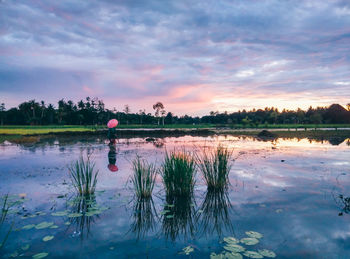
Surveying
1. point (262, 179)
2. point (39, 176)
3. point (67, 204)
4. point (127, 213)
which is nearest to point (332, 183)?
point (262, 179)

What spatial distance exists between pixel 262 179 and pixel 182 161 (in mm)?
4228

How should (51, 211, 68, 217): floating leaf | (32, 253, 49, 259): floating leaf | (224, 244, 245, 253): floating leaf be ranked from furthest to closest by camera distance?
(51, 211, 68, 217): floating leaf
(224, 244, 245, 253): floating leaf
(32, 253, 49, 259): floating leaf

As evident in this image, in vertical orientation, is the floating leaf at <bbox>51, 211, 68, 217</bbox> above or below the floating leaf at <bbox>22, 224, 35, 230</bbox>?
above

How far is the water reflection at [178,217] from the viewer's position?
5496mm

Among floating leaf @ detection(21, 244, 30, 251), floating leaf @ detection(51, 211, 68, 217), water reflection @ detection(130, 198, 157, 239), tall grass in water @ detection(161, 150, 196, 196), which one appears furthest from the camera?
tall grass in water @ detection(161, 150, 196, 196)

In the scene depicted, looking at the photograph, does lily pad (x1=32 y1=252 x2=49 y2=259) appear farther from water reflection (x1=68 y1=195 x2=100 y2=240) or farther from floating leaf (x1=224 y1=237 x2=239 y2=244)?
floating leaf (x1=224 y1=237 x2=239 y2=244)

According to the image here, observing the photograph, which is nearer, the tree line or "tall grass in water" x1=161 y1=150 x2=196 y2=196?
"tall grass in water" x1=161 y1=150 x2=196 y2=196

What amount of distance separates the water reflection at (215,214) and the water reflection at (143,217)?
1.19 meters

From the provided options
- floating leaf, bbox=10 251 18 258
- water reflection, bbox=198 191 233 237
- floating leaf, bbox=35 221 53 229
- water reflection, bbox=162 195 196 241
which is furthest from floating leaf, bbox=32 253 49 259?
water reflection, bbox=198 191 233 237

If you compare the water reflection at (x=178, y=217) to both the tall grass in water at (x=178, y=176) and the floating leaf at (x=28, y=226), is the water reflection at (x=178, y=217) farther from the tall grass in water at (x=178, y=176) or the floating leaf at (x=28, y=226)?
the floating leaf at (x=28, y=226)

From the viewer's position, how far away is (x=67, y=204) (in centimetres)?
713

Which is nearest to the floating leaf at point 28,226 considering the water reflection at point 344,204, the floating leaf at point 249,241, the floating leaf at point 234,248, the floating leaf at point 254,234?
the floating leaf at point 234,248

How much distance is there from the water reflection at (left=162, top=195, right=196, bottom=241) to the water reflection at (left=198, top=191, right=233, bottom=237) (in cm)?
26

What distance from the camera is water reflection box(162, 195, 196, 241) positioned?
18.0ft
